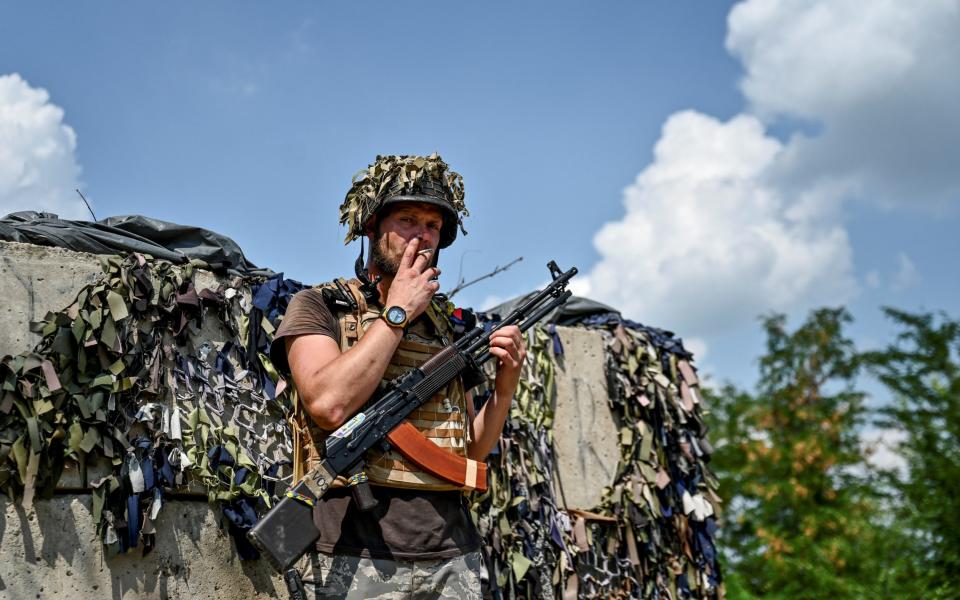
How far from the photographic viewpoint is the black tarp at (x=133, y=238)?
3.21 m

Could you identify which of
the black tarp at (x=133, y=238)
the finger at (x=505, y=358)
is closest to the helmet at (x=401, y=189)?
the finger at (x=505, y=358)

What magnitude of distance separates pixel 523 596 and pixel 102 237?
256 cm

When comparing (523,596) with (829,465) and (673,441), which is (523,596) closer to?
(673,441)

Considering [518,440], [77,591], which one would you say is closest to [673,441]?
[518,440]

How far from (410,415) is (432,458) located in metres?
0.16

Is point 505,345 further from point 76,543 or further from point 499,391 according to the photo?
point 76,543

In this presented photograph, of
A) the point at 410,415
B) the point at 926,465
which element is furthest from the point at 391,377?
the point at 926,465

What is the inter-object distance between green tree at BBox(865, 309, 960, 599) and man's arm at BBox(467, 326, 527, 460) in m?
8.62

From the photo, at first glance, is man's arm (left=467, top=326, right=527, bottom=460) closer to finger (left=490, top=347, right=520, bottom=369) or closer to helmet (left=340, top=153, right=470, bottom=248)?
finger (left=490, top=347, right=520, bottom=369)

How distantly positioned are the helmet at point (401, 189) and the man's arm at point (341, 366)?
1.33 ft

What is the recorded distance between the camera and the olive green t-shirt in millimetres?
2303

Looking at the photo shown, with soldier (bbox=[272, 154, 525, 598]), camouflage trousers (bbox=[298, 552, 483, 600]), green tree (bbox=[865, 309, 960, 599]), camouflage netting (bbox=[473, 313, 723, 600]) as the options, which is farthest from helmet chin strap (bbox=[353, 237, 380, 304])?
green tree (bbox=[865, 309, 960, 599])

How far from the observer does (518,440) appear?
444 cm

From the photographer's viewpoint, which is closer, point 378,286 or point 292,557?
point 292,557
